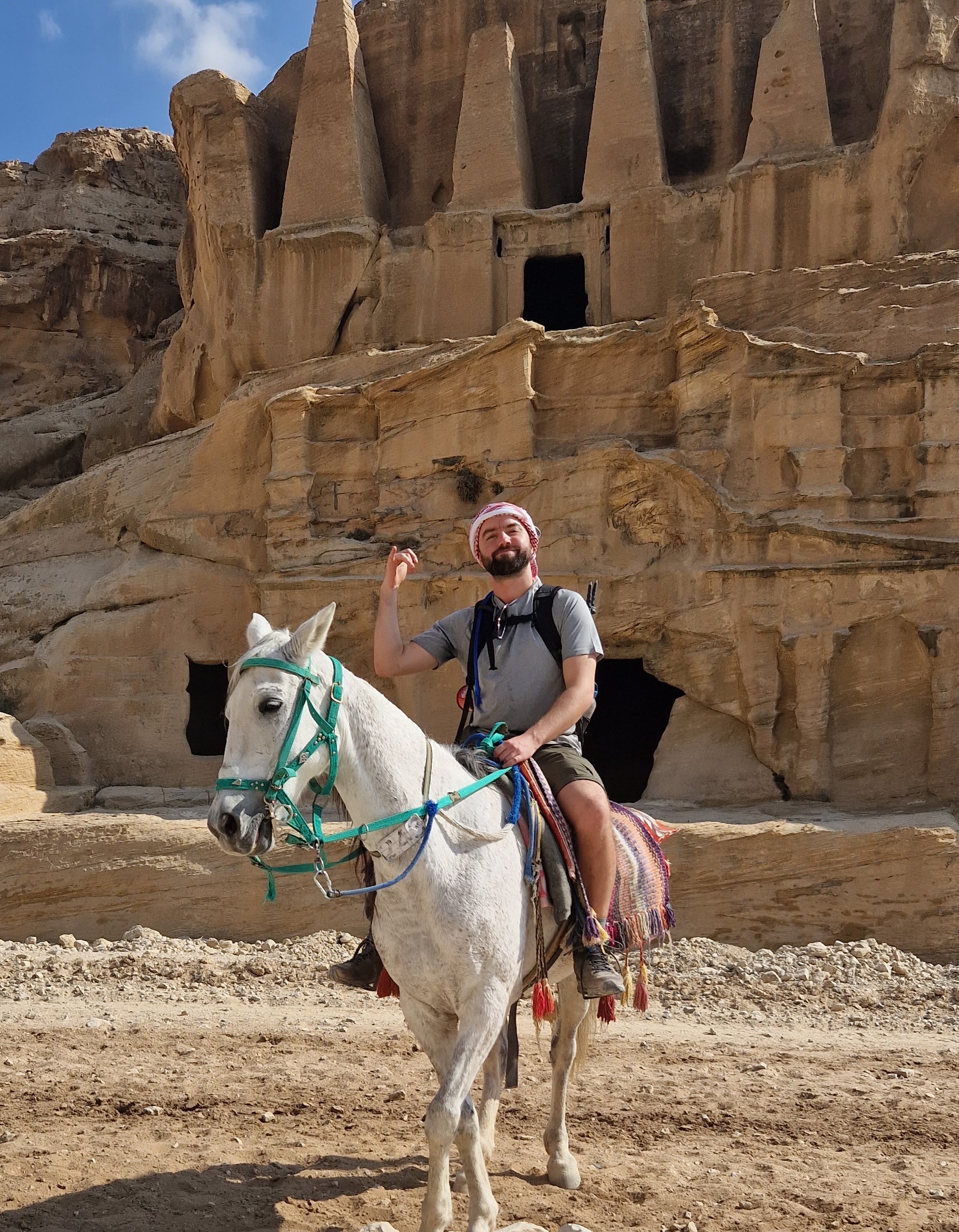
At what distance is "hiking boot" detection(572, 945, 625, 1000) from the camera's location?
4676 mm

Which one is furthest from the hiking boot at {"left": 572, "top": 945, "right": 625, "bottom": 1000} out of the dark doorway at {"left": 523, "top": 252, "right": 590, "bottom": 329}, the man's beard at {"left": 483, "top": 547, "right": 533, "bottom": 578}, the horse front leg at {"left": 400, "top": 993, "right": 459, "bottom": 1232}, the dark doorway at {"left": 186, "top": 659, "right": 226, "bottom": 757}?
the dark doorway at {"left": 523, "top": 252, "right": 590, "bottom": 329}

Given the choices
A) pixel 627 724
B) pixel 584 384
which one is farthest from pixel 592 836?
pixel 627 724

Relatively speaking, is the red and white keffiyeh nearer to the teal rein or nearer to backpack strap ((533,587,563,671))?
backpack strap ((533,587,563,671))

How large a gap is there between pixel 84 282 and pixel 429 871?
75.0 ft

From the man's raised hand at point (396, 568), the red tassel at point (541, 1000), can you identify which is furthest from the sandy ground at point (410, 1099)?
the man's raised hand at point (396, 568)

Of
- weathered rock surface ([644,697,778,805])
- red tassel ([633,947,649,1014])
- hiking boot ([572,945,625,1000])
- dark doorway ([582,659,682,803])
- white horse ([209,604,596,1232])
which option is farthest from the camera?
dark doorway ([582,659,682,803])

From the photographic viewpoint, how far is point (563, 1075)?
17.7 feet

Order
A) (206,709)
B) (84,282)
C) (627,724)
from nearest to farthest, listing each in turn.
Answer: (206,709), (627,724), (84,282)

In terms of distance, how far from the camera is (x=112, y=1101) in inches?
239

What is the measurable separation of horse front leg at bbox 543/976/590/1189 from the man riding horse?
69cm

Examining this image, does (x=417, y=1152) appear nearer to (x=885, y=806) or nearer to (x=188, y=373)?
(x=885, y=806)

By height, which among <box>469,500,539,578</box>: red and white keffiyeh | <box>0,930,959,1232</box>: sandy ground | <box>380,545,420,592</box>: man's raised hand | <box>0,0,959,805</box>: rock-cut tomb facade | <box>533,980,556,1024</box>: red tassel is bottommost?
<box>0,930,959,1232</box>: sandy ground

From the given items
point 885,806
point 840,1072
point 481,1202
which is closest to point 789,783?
point 885,806

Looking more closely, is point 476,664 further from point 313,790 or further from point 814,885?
point 814,885
